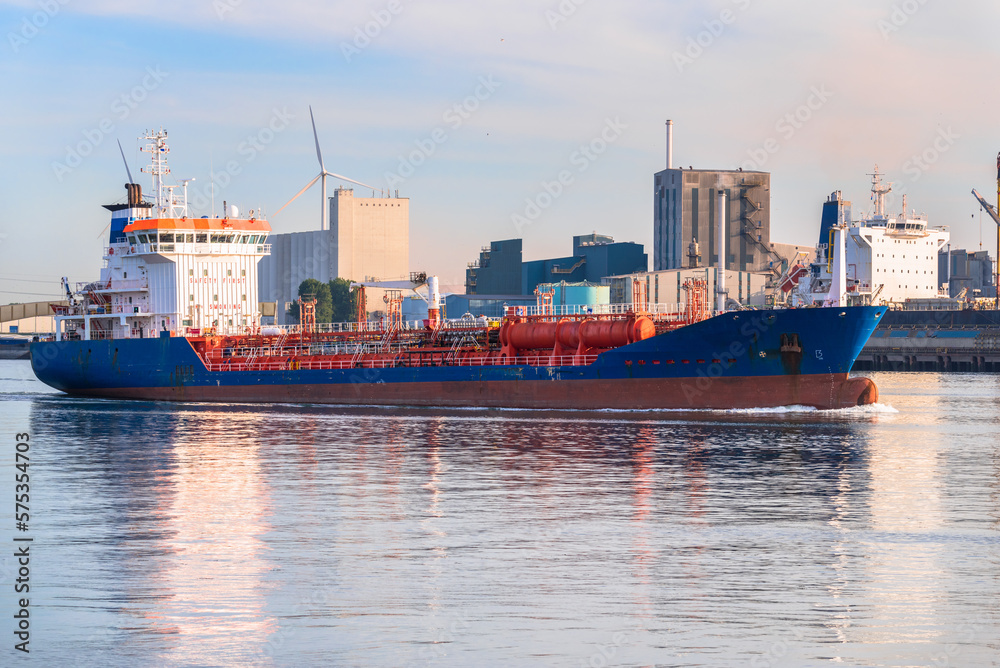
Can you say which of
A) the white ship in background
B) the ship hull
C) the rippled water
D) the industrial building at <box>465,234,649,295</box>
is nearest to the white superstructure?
the ship hull

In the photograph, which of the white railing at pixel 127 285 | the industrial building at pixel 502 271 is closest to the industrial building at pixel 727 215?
the industrial building at pixel 502 271

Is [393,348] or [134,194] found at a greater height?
[134,194]

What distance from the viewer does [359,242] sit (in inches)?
5497

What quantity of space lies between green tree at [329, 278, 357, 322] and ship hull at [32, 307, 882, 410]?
83.1m

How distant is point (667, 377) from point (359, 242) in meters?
106

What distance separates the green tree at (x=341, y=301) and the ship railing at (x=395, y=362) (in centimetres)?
8125

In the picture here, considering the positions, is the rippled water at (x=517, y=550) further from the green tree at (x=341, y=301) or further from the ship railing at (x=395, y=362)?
the green tree at (x=341, y=301)

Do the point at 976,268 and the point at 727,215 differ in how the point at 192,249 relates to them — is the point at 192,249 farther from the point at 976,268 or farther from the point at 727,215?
the point at 976,268

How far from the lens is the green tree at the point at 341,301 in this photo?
130400 millimetres

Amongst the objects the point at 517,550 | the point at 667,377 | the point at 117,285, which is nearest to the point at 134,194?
the point at 117,285

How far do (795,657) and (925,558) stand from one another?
18.3 feet

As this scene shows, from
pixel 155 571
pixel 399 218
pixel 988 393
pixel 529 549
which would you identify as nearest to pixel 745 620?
pixel 529 549

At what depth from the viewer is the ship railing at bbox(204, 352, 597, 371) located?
4003 centimetres

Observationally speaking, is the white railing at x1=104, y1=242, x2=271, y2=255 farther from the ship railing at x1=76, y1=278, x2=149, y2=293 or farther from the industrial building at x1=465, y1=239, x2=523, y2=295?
the industrial building at x1=465, y1=239, x2=523, y2=295
